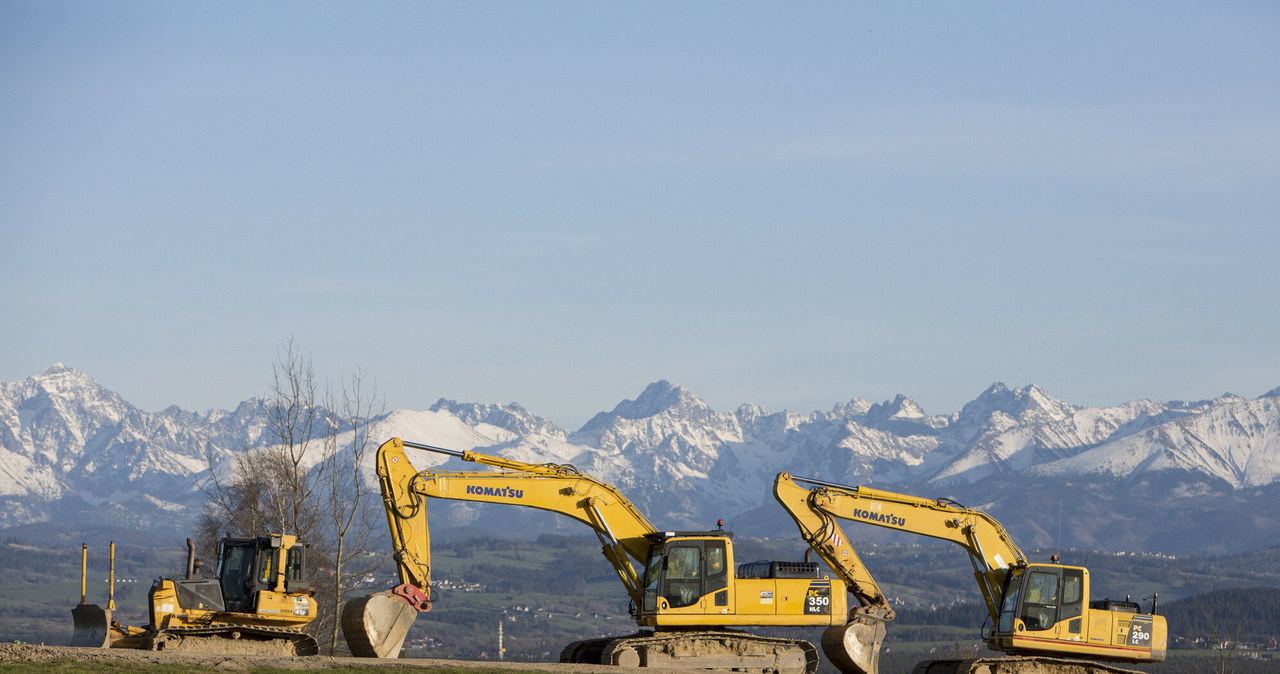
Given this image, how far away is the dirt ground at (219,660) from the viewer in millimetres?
32781

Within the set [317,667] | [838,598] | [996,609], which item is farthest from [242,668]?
[996,609]

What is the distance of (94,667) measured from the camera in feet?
104

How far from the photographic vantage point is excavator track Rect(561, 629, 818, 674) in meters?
36.8

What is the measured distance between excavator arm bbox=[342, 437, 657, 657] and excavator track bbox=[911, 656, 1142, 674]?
7883 mm

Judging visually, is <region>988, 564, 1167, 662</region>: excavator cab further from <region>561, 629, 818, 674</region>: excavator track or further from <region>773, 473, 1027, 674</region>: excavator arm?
<region>561, 629, 818, 674</region>: excavator track

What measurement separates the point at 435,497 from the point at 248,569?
17.6 ft

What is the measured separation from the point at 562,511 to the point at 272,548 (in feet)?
24.6

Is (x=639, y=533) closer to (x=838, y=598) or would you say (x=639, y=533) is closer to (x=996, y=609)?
(x=838, y=598)

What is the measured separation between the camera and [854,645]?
125 feet

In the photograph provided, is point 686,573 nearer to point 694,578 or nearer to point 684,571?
point 684,571

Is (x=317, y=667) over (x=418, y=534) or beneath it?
beneath

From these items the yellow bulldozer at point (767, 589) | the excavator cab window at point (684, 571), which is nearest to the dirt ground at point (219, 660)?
the yellow bulldozer at point (767, 589)

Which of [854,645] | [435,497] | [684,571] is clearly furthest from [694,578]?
[435,497]

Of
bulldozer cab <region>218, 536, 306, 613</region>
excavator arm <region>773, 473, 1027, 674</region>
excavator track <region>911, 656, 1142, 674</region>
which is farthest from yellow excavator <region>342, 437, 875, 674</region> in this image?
bulldozer cab <region>218, 536, 306, 613</region>
